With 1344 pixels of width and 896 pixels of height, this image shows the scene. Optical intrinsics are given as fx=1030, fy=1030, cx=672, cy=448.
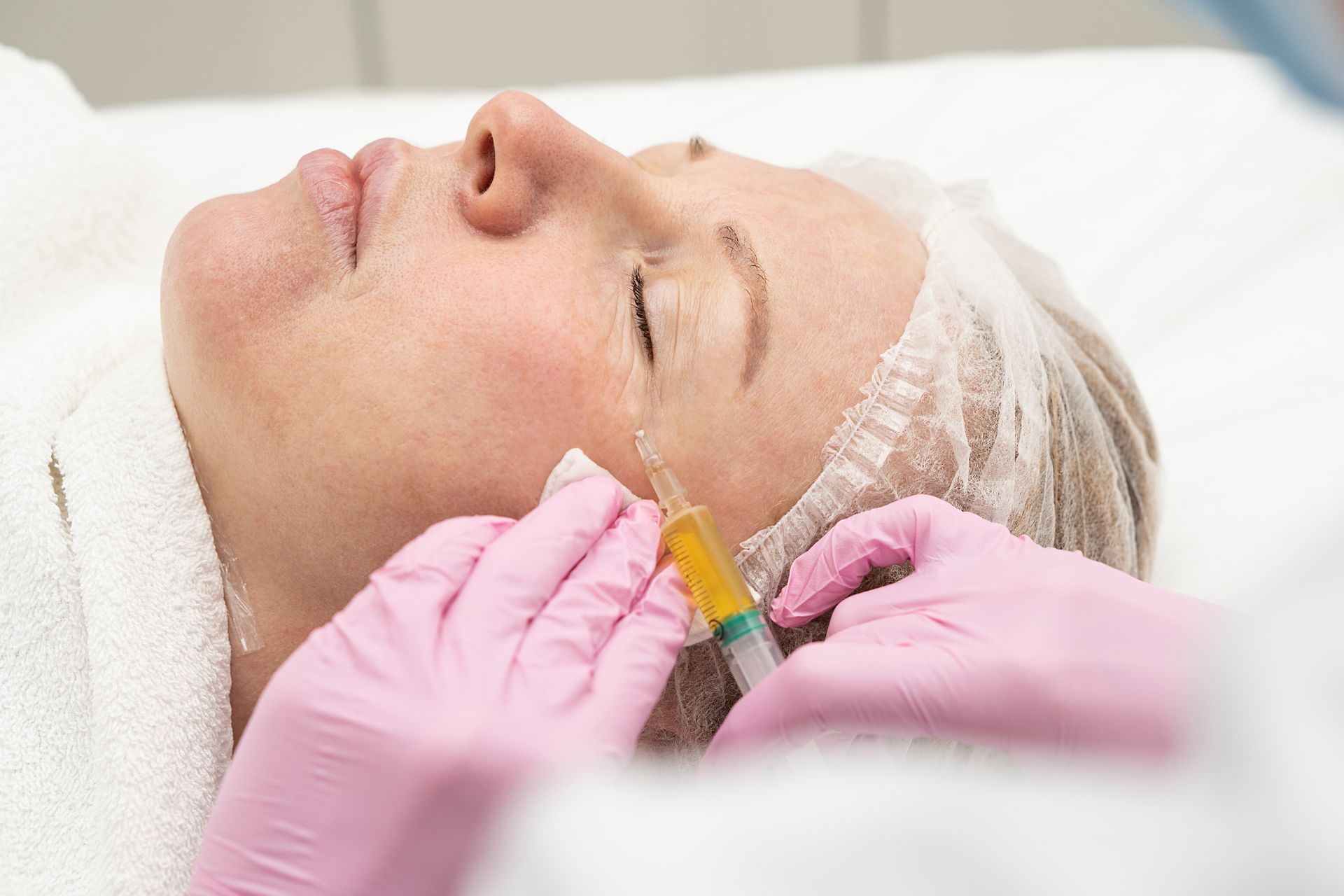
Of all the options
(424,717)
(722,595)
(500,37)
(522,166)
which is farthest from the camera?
(500,37)

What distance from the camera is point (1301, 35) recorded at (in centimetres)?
32

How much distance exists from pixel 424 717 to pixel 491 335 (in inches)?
13.4

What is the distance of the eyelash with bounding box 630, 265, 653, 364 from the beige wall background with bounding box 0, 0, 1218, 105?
7.48 ft

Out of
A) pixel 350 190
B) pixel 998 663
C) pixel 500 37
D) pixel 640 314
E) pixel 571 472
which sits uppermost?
pixel 500 37

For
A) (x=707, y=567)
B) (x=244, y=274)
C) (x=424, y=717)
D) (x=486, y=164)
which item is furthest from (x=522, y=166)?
(x=424, y=717)

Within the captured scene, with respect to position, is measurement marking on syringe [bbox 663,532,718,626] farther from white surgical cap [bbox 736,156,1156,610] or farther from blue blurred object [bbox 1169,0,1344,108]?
blue blurred object [bbox 1169,0,1344,108]

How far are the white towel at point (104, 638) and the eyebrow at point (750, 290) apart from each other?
541mm

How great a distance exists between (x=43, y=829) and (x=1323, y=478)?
5.00 ft

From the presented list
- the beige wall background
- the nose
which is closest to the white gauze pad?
the nose

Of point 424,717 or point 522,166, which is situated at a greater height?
point 522,166

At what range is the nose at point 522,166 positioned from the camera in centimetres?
97

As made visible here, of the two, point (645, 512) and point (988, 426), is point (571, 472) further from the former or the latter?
point (988, 426)

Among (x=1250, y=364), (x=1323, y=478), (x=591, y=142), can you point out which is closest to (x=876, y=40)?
(x=1250, y=364)

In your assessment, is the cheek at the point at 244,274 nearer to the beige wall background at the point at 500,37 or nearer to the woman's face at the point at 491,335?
the woman's face at the point at 491,335
